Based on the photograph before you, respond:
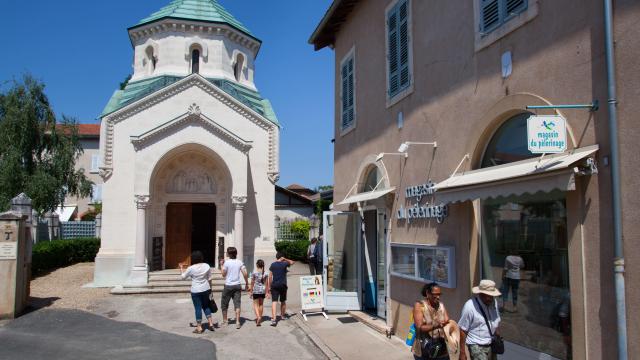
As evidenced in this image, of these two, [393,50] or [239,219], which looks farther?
[239,219]

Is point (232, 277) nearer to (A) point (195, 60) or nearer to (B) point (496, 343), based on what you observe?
(B) point (496, 343)

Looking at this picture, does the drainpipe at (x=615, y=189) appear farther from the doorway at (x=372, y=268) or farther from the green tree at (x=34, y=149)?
the green tree at (x=34, y=149)

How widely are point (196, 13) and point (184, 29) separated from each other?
4.49 feet

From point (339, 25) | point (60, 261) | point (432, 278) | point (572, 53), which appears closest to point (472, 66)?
point (572, 53)

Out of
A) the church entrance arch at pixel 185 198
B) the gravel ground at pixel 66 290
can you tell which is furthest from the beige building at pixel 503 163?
the church entrance arch at pixel 185 198

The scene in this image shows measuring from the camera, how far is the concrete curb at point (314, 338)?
8.93 metres

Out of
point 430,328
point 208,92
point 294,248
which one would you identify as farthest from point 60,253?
point 430,328

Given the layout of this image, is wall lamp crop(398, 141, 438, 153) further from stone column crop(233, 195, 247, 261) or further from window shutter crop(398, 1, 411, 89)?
stone column crop(233, 195, 247, 261)

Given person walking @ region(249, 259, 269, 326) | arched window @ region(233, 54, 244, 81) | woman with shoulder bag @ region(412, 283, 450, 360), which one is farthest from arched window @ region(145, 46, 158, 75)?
woman with shoulder bag @ region(412, 283, 450, 360)

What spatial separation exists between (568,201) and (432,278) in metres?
3.24

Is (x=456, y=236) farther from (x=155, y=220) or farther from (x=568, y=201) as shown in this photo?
(x=155, y=220)

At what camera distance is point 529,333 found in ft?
19.9

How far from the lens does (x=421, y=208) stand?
8.70m

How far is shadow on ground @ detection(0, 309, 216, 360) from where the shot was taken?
9.00 metres
